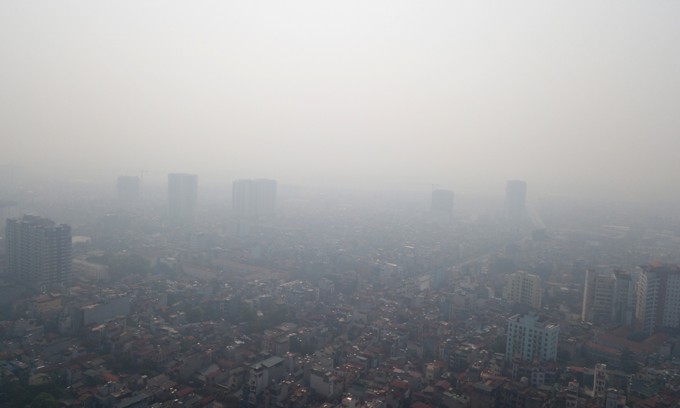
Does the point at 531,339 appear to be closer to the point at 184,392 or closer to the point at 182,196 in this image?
the point at 184,392

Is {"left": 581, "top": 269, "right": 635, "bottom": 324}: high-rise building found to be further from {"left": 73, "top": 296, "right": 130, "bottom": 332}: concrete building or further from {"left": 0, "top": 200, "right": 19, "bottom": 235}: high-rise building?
{"left": 0, "top": 200, "right": 19, "bottom": 235}: high-rise building

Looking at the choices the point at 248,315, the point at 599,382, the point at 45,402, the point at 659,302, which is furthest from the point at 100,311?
the point at 659,302

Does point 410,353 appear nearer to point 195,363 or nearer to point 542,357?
point 542,357

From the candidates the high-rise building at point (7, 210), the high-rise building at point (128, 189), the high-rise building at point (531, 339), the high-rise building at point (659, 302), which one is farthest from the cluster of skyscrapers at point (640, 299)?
the high-rise building at point (128, 189)

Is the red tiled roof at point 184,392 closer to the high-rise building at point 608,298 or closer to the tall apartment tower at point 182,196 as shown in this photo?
the high-rise building at point 608,298

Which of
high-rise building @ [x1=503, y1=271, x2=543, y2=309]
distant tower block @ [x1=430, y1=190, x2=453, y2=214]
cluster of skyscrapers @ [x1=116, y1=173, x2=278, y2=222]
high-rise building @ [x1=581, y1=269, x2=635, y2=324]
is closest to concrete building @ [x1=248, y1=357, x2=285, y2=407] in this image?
high-rise building @ [x1=503, y1=271, x2=543, y2=309]

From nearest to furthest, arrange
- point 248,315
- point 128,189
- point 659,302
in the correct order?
point 248,315 → point 659,302 → point 128,189

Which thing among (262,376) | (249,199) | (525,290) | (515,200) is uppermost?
(515,200)
